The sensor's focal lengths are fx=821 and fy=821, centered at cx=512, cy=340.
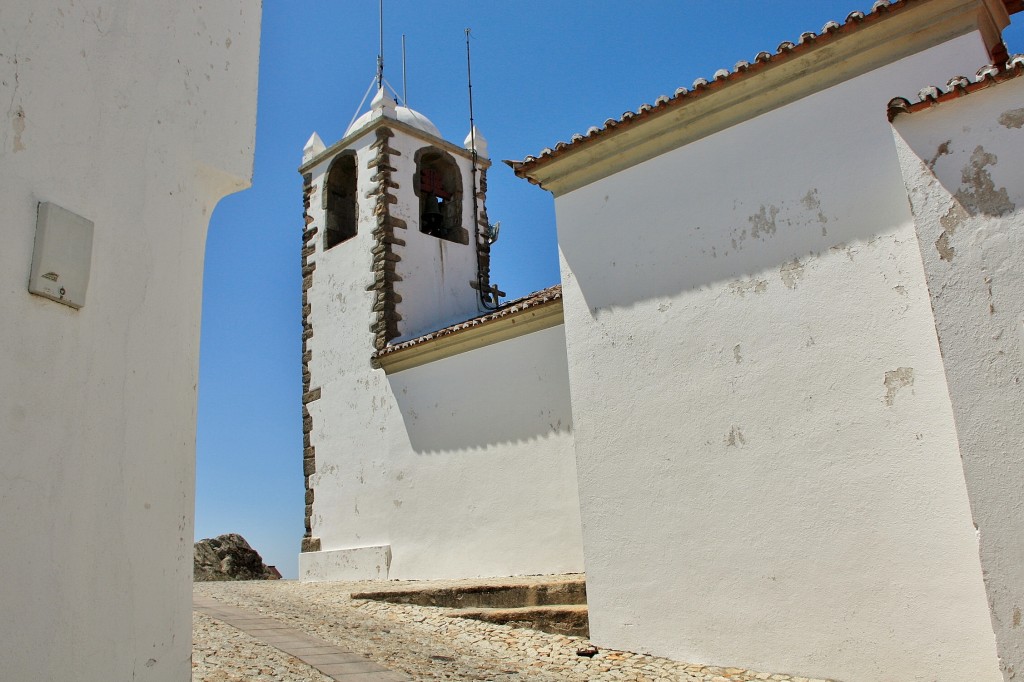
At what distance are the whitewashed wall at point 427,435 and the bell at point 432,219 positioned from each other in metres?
0.45

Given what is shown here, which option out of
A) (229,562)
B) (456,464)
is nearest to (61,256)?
(456,464)

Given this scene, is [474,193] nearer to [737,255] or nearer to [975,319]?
[737,255]

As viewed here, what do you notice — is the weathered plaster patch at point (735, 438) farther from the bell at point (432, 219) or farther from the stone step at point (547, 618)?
the bell at point (432, 219)

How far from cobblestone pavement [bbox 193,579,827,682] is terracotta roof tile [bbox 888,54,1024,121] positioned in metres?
3.83

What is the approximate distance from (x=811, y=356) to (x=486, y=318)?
184 inches

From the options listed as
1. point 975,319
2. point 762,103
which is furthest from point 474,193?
point 975,319

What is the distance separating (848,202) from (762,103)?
1.15 m

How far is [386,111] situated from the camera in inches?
513

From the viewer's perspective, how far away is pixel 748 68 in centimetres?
641

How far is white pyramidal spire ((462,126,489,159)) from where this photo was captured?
1423 centimetres

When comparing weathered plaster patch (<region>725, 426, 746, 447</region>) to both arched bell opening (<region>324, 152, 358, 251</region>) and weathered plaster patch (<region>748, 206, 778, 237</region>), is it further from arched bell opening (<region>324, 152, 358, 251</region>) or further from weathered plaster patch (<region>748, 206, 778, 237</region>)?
arched bell opening (<region>324, 152, 358, 251</region>)

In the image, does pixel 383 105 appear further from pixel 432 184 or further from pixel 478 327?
pixel 478 327

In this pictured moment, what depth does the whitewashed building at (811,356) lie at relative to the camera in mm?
4824

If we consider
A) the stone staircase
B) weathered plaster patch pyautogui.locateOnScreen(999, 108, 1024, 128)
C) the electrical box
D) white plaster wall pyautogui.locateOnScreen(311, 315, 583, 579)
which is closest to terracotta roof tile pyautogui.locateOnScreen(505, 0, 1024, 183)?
weathered plaster patch pyautogui.locateOnScreen(999, 108, 1024, 128)
